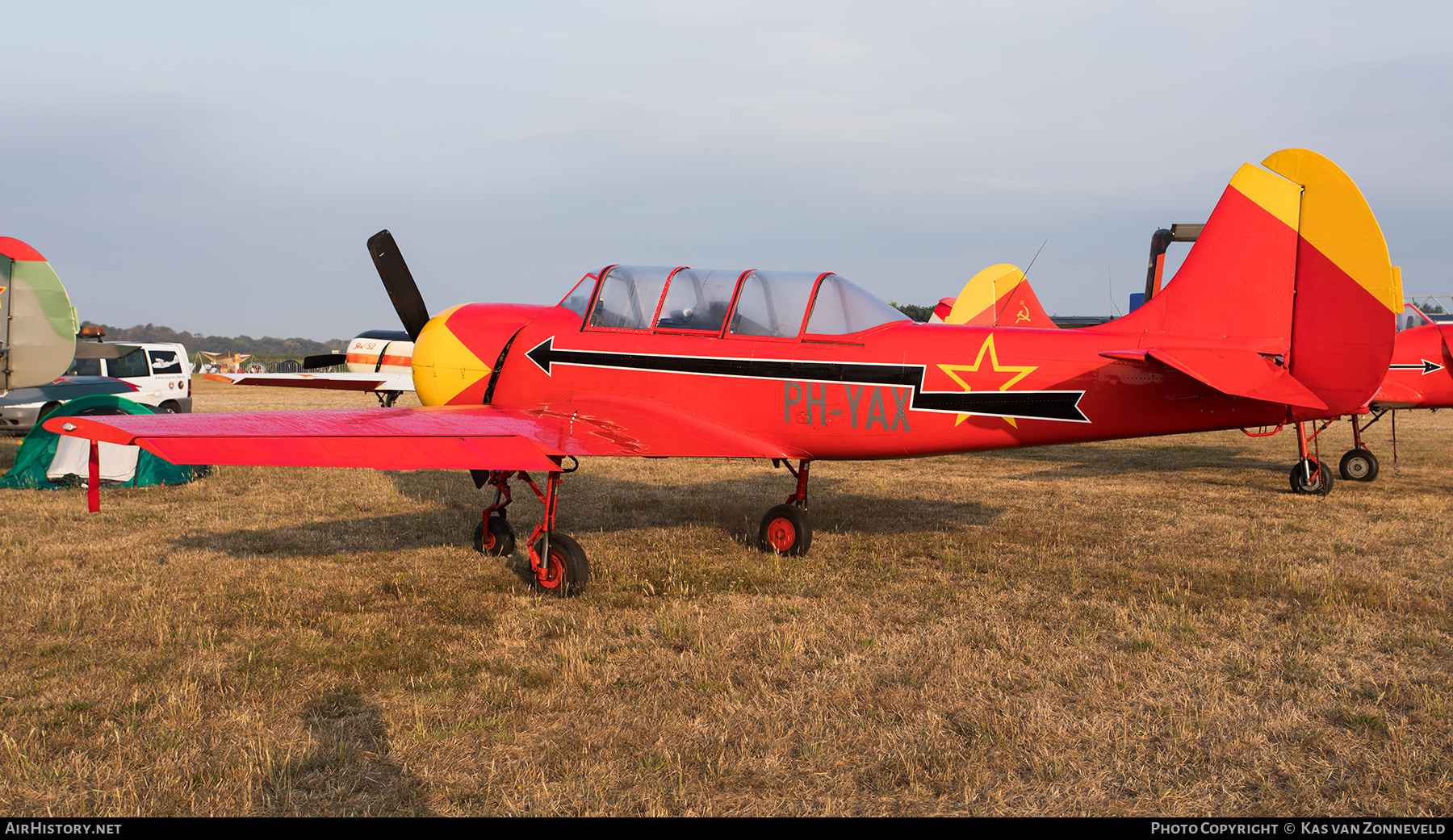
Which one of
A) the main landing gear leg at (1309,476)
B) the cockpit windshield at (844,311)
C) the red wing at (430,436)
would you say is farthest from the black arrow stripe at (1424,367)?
the red wing at (430,436)

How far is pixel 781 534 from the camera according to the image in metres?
7.48

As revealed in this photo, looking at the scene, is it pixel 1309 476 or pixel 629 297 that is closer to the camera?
pixel 629 297

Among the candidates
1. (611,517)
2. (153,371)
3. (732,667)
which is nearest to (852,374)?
(732,667)

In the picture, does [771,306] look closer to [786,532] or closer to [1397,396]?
[786,532]

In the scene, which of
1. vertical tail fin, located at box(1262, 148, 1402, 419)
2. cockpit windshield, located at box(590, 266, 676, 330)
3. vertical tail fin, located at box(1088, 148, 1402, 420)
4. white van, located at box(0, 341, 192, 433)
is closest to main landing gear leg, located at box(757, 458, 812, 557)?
cockpit windshield, located at box(590, 266, 676, 330)

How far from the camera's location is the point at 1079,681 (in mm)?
4449

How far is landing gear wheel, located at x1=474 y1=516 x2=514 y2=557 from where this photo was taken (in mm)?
7430

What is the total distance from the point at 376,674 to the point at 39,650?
2072mm

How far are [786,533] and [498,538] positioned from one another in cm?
252

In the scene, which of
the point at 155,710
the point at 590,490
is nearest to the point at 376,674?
the point at 155,710

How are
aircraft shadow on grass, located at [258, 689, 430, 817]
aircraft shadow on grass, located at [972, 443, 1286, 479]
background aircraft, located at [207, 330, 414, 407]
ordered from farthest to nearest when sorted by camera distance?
1. background aircraft, located at [207, 330, 414, 407]
2. aircraft shadow on grass, located at [972, 443, 1286, 479]
3. aircraft shadow on grass, located at [258, 689, 430, 817]

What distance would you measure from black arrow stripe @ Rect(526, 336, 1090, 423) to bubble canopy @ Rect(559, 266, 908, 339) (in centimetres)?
26

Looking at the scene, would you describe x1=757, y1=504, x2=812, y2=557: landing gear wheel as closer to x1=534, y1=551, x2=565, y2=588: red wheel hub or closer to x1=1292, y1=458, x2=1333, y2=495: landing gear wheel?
x1=534, y1=551, x2=565, y2=588: red wheel hub

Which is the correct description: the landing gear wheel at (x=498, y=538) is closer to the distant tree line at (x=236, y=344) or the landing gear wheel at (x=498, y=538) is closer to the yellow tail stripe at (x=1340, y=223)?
the yellow tail stripe at (x=1340, y=223)
